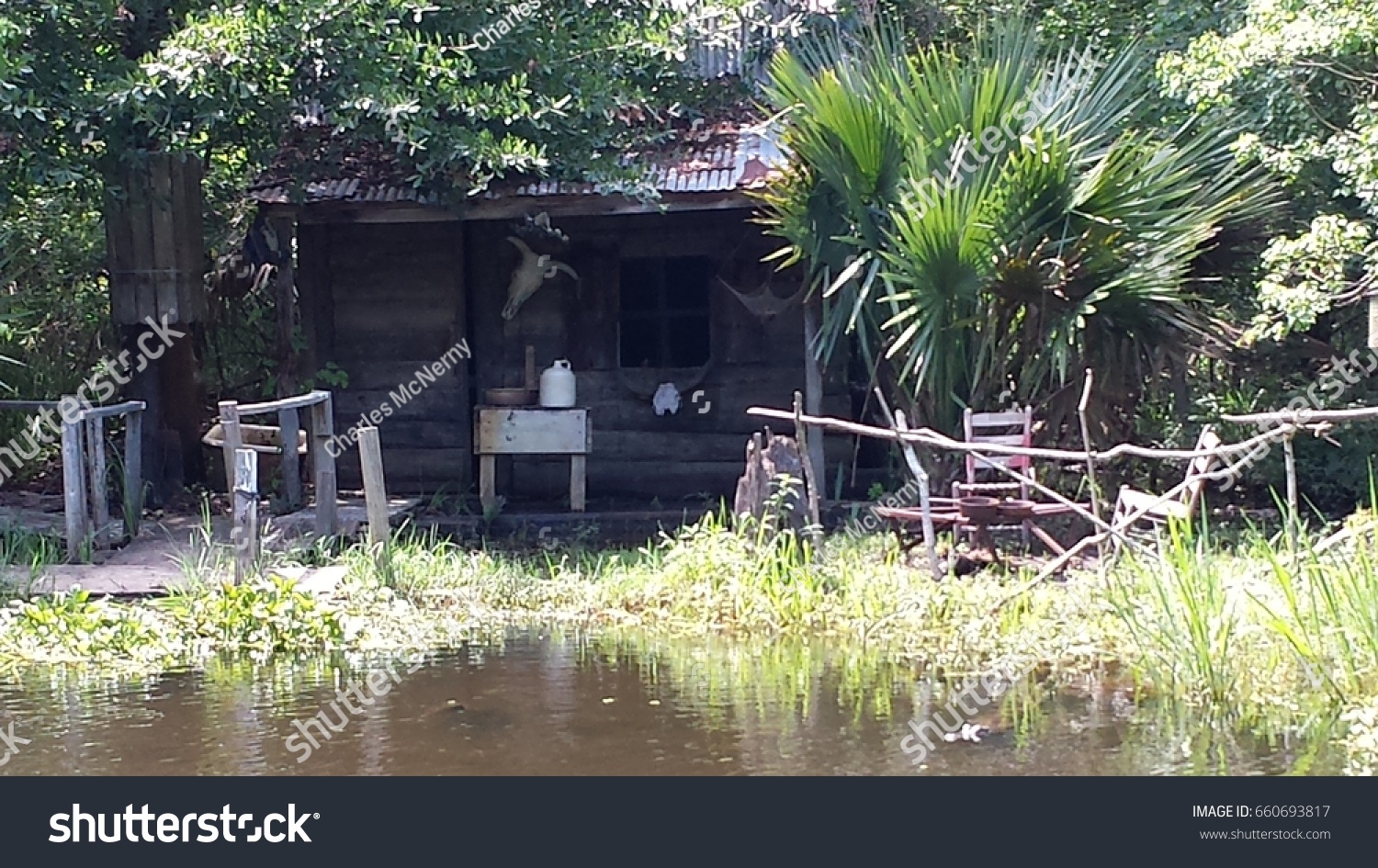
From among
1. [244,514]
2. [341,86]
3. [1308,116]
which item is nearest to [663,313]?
[341,86]

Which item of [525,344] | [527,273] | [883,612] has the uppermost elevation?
[527,273]

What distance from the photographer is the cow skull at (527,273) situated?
11.9 meters

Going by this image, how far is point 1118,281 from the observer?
29.0ft

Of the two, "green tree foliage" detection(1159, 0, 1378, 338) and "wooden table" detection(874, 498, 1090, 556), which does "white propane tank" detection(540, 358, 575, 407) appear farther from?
"green tree foliage" detection(1159, 0, 1378, 338)

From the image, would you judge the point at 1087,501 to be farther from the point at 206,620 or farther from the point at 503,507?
the point at 206,620

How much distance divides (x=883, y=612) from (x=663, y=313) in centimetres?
480

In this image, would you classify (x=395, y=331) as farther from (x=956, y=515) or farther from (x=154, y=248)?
(x=956, y=515)

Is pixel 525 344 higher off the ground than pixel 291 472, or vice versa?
pixel 525 344

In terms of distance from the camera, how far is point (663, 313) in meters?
12.3

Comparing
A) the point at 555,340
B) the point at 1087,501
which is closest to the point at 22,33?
the point at 555,340

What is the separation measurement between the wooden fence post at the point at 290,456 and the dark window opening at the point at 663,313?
2878mm

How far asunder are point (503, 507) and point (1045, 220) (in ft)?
15.8

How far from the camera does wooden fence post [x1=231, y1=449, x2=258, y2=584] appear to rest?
8344 mm

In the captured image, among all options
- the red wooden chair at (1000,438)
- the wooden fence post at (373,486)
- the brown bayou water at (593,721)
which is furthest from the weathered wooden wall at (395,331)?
the brown bayou water at (593,721)
